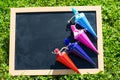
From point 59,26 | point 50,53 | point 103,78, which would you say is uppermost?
point 59,26

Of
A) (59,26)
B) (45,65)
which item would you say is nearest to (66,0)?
(59,26)

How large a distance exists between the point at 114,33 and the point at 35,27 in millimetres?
1038

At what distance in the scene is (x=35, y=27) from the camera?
498cm

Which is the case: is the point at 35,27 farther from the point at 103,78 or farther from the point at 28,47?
the point at 103,78

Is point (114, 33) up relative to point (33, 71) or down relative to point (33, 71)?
up

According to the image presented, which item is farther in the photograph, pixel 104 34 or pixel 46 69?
pixel 104 34

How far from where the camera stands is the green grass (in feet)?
16.0

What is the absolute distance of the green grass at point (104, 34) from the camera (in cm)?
487

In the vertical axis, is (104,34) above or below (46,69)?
above

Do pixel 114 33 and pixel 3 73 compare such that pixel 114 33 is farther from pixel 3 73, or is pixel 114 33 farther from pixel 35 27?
pixel 3 73

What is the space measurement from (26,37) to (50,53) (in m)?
0.37

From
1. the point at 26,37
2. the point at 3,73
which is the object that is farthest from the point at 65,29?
the point at 3,73

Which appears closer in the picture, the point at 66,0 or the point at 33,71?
the point at 33,71

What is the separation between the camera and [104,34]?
17.0ft
